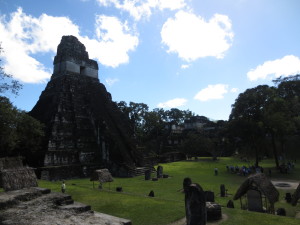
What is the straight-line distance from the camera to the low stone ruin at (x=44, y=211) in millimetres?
5984

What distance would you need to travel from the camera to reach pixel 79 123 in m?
21.6

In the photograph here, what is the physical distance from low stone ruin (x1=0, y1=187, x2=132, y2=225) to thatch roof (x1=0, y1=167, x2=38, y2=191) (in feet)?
2.56

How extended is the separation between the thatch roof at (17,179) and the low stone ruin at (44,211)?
781mm

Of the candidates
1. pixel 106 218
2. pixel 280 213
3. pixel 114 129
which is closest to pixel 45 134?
pixel 114 129

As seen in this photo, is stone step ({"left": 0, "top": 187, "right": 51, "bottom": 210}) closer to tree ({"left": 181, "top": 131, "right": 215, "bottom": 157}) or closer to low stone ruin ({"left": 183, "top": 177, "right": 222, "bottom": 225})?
low stone ruin ({"left": 183, "top": 177, "right": 222, "bottom": 225})

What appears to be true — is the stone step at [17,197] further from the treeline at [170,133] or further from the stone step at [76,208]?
the treeline at [170,133]

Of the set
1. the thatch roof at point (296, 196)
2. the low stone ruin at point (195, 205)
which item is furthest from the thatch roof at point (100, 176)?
the thatch roof at point (296, 196)

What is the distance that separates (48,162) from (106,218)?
12920 mm

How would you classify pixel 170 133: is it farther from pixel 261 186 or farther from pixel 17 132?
pixel 261 186

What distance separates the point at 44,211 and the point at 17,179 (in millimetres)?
2645

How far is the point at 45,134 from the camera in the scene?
19.4 meters

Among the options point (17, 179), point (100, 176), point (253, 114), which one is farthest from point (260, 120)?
point (17, 179)

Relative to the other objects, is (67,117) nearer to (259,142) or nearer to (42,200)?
(42,200)

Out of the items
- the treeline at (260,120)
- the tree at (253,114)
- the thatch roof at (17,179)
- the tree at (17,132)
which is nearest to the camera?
the thatch roof at (17,179)
